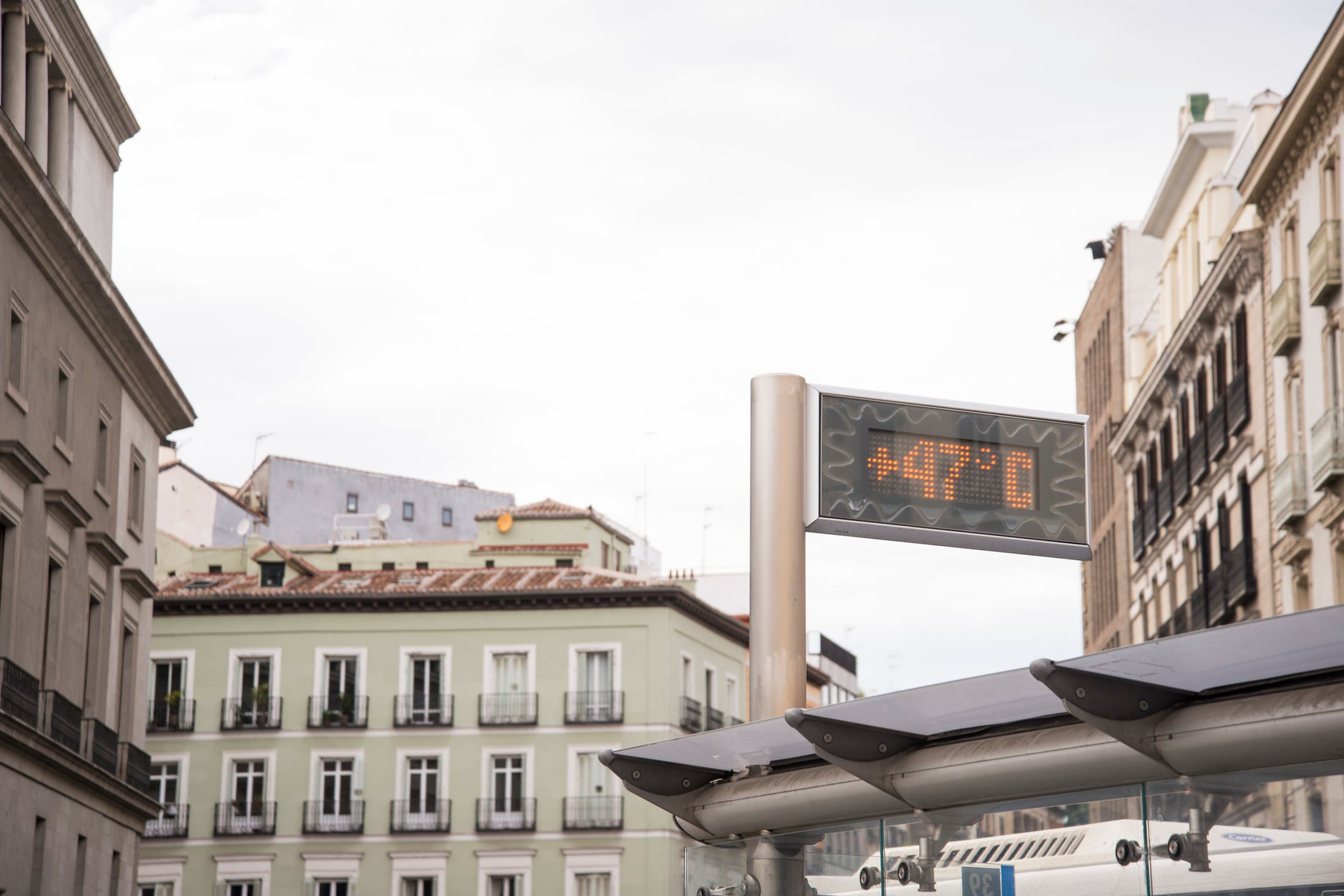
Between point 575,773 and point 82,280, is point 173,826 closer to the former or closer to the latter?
point 575,773

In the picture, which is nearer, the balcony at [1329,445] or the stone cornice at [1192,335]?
the balcony at [1329,445]

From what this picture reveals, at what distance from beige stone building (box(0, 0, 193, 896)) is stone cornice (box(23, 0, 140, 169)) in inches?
2.5

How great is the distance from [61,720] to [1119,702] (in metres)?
31.1

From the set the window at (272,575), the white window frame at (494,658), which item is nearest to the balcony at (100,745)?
the white window frame at (494,658)

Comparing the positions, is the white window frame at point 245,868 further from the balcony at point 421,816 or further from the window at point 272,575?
the window at point 272,575

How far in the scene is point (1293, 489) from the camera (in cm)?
3897

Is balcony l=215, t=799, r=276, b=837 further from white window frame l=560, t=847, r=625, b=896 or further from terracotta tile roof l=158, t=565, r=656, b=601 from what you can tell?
Answer: white window frame l=560, t=847, r=625, b=896

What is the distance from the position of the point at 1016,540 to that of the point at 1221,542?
39065 millimetres

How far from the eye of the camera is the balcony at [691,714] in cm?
6700

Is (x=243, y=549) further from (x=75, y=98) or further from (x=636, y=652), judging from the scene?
(x=75, y=98)

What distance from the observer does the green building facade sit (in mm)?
64125

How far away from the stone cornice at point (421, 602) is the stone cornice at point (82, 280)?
72.7ft

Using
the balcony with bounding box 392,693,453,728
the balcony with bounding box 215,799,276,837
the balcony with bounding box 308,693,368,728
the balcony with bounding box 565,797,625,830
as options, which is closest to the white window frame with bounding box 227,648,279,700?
the balcony with bounding box 308,693,368,728

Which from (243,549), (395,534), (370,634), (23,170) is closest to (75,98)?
(23,170)
